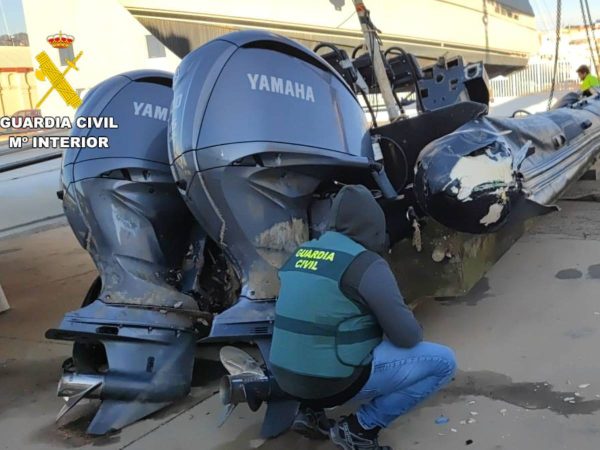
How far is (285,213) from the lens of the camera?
3418 mm

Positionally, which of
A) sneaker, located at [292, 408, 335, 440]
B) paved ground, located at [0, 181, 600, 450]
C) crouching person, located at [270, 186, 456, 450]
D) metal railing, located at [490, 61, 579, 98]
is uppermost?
crouching person, located at [270, 186, 456, 450]

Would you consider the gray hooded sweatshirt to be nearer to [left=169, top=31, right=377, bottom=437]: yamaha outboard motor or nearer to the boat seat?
[left=169, top=31, right=377, bottom=437]: yamaha outboard motor

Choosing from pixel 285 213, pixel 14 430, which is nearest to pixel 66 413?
pixel 14 430

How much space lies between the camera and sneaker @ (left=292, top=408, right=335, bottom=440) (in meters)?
2.97

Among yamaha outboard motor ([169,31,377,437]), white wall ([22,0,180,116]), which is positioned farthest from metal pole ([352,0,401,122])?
white wall ([22,0,180,116])

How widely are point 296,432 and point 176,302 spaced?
967 mm

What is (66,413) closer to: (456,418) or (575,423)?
(456,418)

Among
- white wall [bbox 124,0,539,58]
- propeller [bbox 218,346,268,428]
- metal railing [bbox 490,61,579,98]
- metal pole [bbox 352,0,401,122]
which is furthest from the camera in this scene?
metal railing [bbox 490,61,579,98]

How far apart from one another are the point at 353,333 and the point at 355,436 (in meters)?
0.50

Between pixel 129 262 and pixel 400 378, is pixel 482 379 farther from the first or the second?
pixel 129 262

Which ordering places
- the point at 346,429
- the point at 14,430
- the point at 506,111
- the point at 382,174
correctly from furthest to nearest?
the point at 506,111
the point at 382,174
the point at 14,430
the point at 346,429

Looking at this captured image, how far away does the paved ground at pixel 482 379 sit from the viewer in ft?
9.66

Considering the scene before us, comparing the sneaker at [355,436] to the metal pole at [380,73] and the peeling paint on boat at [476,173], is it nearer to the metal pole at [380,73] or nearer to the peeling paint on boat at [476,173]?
the peeling paint on boat at [476,173]

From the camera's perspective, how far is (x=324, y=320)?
2.48m
